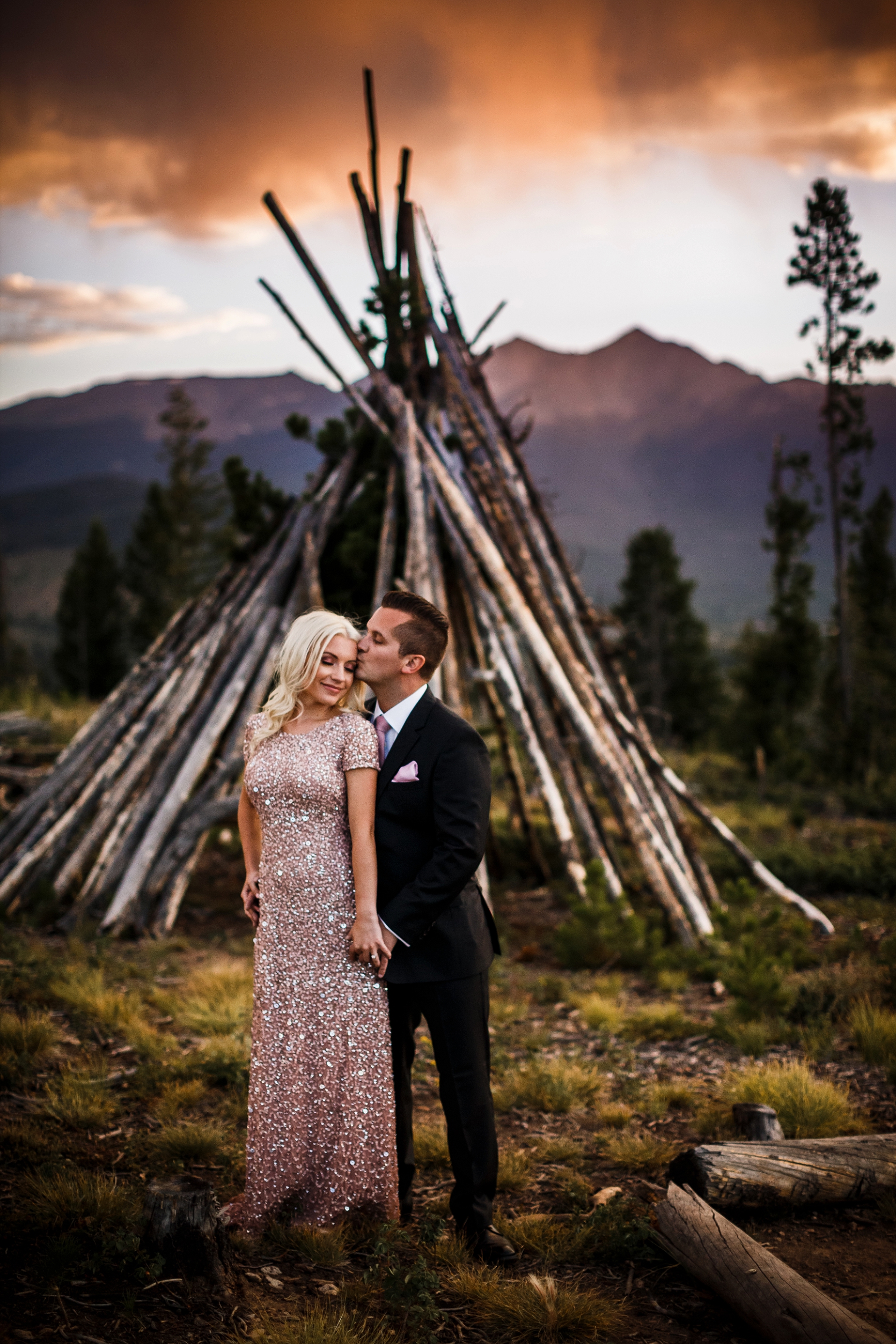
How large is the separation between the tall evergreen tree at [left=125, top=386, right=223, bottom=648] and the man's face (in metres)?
34.5

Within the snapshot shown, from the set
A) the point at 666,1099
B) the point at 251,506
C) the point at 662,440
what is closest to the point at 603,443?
the point at 662,440

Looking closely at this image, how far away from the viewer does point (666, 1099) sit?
3.51m

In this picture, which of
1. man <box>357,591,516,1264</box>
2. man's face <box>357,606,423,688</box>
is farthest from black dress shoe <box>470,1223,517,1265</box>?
man's face <box>357,606,423,688</box>

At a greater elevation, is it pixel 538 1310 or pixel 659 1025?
pixel 538 1310

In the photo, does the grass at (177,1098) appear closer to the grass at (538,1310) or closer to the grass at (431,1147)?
the grass at (431,1147)

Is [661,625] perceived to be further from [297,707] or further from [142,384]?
[142,384]

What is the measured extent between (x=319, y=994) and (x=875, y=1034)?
8.87ft

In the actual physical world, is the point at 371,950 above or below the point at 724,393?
below

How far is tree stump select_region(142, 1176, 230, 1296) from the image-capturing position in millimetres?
2107

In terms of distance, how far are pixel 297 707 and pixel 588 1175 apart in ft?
6.46

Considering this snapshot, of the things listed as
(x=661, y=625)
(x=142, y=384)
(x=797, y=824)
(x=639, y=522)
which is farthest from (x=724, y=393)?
(x=797, y=824)

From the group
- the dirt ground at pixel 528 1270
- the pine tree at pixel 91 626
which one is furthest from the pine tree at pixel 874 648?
the pine tree at pixel 91 626

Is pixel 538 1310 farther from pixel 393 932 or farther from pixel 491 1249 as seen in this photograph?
pixel 393 932

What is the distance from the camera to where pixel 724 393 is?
151 metres
